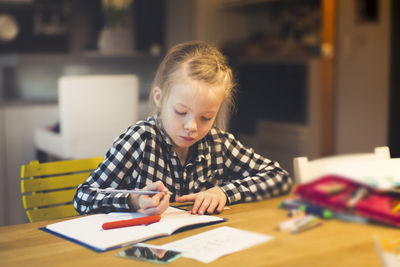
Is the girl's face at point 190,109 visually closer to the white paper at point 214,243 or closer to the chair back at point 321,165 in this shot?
the white paper at point 214,243

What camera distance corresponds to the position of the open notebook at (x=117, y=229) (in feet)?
2.19

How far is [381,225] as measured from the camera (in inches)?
20.7

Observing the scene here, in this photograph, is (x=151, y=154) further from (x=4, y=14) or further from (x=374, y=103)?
(x=4, y=14)

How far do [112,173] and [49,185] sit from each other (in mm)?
217

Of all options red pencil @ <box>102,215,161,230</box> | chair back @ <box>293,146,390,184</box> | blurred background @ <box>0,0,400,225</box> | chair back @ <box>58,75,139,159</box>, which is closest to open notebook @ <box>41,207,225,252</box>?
red pencil @ <box>102,215,161,230</box>

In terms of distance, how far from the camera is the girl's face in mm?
833

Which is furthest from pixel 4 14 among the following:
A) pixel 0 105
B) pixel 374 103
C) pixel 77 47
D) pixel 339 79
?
pixel 374 103

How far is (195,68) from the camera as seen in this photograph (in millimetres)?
858

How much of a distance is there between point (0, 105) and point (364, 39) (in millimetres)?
2139

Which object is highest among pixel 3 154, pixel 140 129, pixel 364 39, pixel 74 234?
pixel 364 39

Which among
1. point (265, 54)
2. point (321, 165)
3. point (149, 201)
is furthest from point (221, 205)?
point (265, 54)

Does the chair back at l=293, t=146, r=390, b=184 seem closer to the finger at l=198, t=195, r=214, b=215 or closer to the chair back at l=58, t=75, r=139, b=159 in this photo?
the finger at l=198, t=195, r=214, b=215

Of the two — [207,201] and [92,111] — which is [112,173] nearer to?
[207,201]

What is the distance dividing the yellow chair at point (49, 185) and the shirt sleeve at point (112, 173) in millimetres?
158
